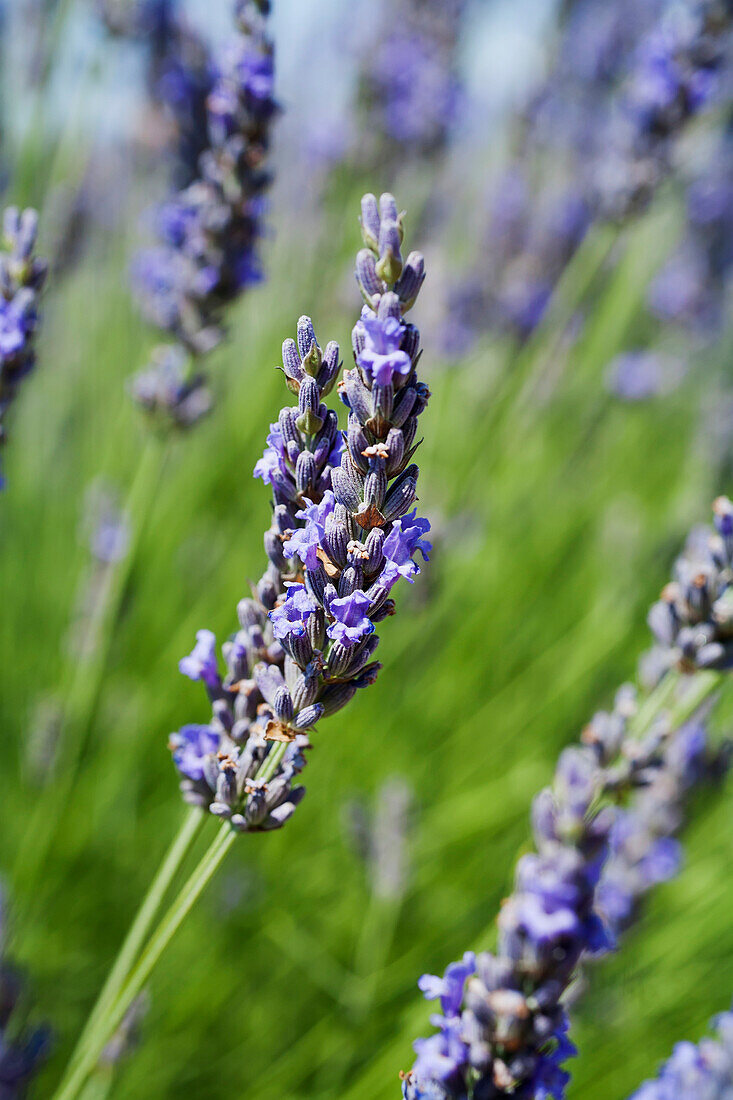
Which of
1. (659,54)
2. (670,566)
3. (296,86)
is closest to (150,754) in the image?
(670,566)

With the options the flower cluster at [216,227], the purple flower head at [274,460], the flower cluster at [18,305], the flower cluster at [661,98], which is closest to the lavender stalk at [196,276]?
the flower cluster at [216,227]

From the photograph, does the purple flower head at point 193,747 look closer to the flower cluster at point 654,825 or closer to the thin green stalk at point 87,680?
the thin green stalk at point 87,680

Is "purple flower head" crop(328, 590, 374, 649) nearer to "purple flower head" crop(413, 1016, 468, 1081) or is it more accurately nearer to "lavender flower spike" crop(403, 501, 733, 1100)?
"lavender flower spike" crop(403, 501, 733, 1100)

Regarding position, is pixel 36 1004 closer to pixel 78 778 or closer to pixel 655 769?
pixel 78 778

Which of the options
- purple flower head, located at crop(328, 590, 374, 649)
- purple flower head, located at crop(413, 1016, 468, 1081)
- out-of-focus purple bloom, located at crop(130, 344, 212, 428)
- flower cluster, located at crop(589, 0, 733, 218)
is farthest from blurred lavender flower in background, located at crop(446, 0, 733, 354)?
purple flower head, located at crop(413, 1016, 468, 1081)

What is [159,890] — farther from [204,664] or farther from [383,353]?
[383,353]

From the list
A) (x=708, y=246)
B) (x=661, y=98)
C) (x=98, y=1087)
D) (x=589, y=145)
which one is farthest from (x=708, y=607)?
(x=708, y=246)
